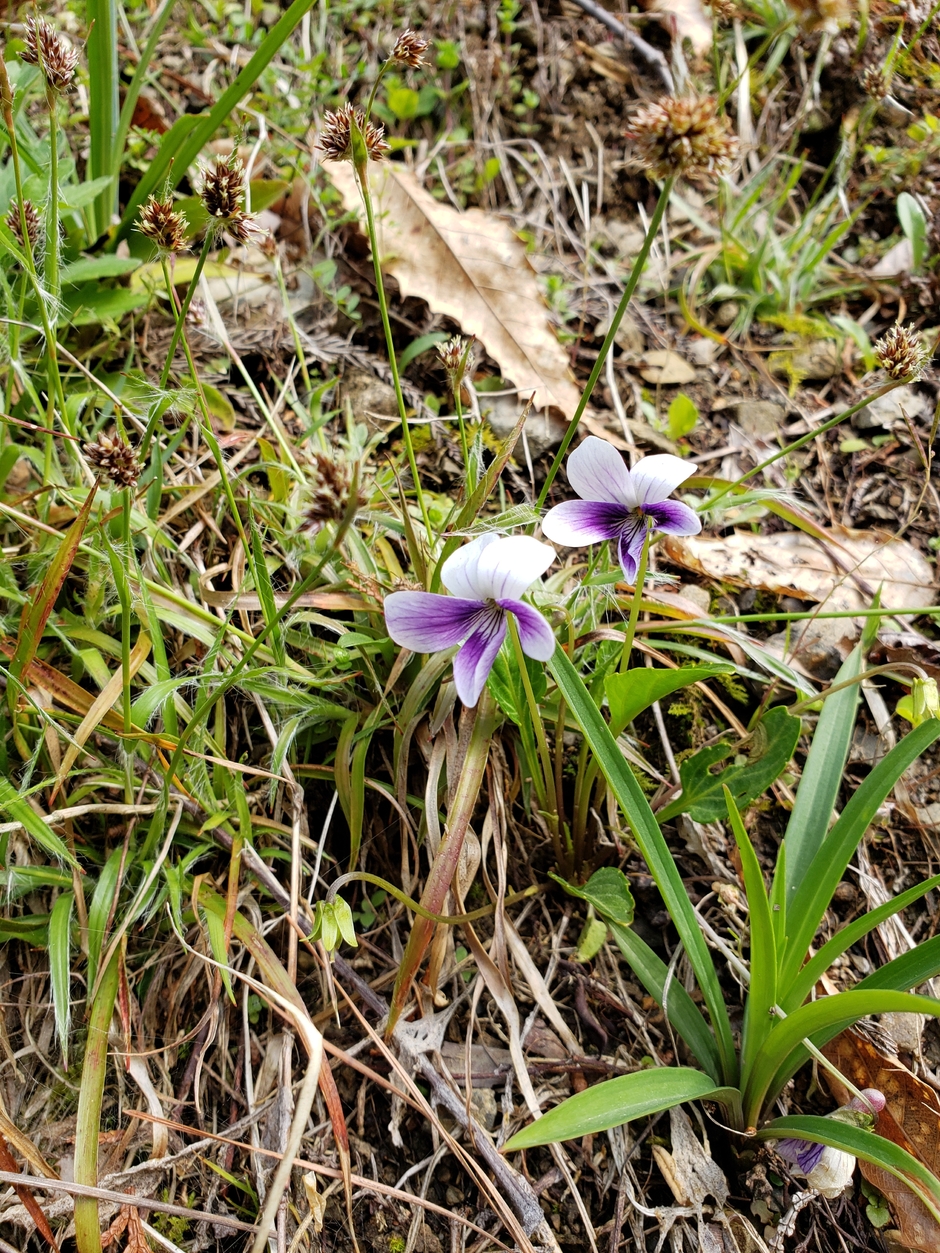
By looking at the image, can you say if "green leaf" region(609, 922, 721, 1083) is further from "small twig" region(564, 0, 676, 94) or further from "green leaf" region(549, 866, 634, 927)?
"small twig" region(564, 0, 676, 94)

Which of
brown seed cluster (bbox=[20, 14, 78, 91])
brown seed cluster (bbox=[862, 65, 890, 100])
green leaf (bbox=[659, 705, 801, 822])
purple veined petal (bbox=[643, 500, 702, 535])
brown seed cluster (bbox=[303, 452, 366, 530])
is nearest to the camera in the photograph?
brown seed cluster (bbox=[303, 452, 366, 530])

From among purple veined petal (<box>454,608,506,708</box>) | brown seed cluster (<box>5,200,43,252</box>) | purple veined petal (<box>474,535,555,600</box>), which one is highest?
brown seed cluster (<box>5,200,43,252</box>)

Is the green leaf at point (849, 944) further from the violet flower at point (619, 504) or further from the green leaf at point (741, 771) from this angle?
the violet flower at point (619, 504)

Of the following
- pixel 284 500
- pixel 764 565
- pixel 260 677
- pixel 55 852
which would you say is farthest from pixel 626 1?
pixel 55 852

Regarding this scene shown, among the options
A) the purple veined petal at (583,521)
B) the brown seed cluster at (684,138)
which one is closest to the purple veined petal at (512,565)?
the purple veined petal at (583,521)

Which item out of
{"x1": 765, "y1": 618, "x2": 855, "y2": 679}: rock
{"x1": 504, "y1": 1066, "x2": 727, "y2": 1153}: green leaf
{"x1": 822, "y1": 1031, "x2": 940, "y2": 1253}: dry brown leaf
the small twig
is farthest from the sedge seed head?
the small twig

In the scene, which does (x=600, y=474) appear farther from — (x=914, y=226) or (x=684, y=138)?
(x=914, y=226)
